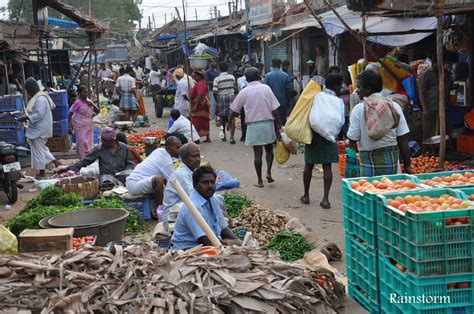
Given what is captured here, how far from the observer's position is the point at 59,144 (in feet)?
50.9

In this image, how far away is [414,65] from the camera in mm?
13078

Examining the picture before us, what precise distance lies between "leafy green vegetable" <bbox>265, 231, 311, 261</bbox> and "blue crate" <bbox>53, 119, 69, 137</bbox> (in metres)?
9.27

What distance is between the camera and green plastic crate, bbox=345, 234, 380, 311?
4438mm

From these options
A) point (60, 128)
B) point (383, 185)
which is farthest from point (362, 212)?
point (60, 128)

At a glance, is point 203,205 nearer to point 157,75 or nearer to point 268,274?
point 268,274

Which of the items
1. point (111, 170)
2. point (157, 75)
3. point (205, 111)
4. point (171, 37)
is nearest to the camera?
point (111, 170)

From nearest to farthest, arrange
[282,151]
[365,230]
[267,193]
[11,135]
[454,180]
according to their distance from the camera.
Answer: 1. [365,230]
2. [454,180]
3. [282,151]
4. [267,193]
5. [11,135]

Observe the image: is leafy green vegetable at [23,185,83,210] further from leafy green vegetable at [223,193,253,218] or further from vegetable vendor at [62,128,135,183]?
leafy green vegetable at [223,193,253,218]

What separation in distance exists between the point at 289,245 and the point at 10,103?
9021 mm

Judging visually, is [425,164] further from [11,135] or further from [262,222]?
[11,135]

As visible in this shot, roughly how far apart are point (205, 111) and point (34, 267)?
12008 mm

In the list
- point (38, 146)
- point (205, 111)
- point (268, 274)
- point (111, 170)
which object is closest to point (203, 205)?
point (268, 274)

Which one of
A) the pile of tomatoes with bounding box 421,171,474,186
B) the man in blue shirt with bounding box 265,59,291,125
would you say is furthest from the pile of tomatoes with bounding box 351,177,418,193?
the man in blue shirt with bounding box 265,59,291,125

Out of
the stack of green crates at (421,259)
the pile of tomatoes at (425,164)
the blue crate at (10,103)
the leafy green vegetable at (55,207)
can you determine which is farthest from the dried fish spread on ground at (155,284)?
the blue crate at (10,103)
